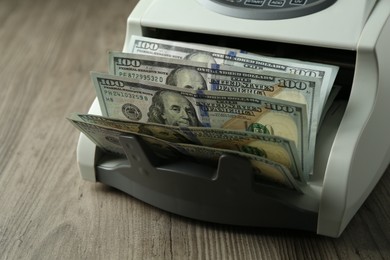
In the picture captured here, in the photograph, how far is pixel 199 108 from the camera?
65 cm

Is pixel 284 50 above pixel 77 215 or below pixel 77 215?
above

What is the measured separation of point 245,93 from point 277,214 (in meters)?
0.13

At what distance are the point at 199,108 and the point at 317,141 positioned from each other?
136 mm

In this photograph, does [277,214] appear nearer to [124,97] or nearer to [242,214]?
[242,214]

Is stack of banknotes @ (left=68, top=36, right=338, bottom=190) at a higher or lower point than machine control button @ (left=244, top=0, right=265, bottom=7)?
lower

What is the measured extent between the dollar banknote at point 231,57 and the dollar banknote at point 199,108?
1.7 inches

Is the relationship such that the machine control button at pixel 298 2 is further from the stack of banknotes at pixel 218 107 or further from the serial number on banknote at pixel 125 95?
the serial number on banknote at pixel 125 95

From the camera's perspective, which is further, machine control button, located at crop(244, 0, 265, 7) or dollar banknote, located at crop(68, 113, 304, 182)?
machine control button, located at crop(244, 0, 265, 7)

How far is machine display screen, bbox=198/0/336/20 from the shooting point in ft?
2.26

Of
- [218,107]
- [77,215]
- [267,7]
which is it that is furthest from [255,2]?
[77,215]

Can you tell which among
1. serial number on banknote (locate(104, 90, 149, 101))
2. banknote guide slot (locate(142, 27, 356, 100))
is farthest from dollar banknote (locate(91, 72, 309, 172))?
banknote guide slot (locate(142, 27, 356, 100))

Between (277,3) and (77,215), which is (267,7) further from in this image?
(77,215)

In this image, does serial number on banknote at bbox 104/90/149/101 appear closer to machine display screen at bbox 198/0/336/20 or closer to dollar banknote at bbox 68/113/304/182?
dollar banknote at bbox 68/113/304/182

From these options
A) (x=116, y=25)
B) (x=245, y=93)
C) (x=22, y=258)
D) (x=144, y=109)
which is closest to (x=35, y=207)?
(x=22, y=258)
